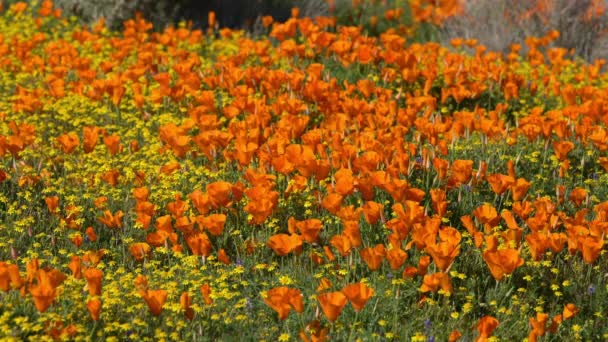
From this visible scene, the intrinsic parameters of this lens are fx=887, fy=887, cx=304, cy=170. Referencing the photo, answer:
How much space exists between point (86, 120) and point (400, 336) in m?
3.34

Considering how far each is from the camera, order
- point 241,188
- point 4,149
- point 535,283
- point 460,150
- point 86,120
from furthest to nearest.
A: point 86,120, point 460,150, point 4,149, point 241,188, point 535,283

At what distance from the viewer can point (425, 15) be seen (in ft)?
33.6

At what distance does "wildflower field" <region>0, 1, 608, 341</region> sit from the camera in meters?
3.72

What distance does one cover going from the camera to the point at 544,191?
5.23m

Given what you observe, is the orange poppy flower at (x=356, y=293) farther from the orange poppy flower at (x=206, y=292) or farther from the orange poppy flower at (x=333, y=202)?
the orange poppy flower at (x=333, y=202)

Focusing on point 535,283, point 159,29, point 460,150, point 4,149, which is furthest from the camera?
point 159,29

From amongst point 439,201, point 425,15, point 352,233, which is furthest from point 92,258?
point 425,15

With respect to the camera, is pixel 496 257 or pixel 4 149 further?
pixel 4 149

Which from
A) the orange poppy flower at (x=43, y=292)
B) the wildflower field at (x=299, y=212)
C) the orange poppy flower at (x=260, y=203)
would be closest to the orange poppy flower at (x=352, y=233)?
the wildflower field at (x=299, y=212)

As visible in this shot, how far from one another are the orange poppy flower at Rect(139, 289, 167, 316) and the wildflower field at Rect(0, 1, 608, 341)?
0.01 m

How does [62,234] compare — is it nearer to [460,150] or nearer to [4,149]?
[4,149]

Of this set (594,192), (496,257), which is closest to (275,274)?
(496,257)

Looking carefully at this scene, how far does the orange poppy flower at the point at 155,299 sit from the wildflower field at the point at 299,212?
10 millimetres

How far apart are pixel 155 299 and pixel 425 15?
7.44 m
